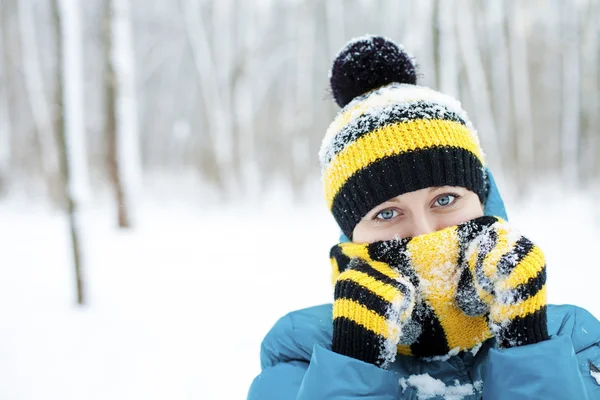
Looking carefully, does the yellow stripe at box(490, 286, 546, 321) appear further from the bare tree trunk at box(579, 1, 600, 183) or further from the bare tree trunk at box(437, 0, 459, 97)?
the bare tree trunk at box(579, 1, 600, 183)

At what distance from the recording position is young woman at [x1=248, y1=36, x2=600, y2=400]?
3.47 ft

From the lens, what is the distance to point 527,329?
105 cm

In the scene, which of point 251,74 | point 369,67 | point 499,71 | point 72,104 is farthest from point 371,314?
point 499,71

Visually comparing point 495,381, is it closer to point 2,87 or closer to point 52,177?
point 52,177

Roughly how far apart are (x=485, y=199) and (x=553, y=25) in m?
16.2

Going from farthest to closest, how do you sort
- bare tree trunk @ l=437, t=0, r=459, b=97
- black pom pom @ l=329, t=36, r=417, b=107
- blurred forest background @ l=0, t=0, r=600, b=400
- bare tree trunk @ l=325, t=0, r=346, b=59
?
bare tree trunk @ l=325, t=0, r=346, b=59 < bare tree trunk @ l=437, t=0, r=459, b=97 < blurred forest background @ l=0, t=0, r=600, b=400 < black pom pom @ l=329, t=36, r=417, b=107

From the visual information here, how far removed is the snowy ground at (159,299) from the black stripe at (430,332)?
146cm

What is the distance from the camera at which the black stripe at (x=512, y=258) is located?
1058 millimetres

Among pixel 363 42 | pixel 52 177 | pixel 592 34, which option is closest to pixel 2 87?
pixel 52 177

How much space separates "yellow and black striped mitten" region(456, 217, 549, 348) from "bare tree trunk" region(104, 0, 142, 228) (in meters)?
5.51

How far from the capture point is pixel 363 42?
1587 mm

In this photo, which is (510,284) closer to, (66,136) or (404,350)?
(404,350)

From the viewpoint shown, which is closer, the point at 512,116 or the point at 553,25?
the point at 512,116

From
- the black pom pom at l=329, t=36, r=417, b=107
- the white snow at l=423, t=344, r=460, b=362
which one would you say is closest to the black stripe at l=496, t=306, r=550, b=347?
the white snow at l=423, t=344, r=460, b=362
